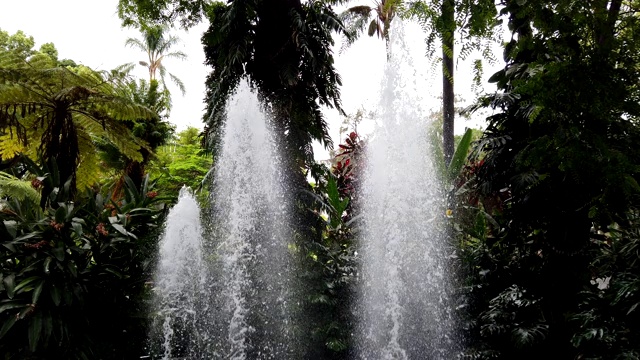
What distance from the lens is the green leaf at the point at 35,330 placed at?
4121mm

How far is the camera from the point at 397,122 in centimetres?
628

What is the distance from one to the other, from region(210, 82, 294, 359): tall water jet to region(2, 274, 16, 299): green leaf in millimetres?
1781

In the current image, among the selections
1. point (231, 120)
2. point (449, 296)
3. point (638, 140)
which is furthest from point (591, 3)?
point (231, 120)

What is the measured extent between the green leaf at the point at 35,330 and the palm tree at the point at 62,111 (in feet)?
5.15

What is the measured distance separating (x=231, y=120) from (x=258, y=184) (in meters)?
0.89

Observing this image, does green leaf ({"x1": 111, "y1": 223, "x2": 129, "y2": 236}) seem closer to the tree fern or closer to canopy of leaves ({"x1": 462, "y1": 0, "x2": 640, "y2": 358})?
the tree fern

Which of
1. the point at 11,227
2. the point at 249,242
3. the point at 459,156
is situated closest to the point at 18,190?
the point at 11,227

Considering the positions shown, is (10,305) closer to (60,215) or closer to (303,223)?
(60,215)

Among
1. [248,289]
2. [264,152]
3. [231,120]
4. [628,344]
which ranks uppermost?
[231,120]

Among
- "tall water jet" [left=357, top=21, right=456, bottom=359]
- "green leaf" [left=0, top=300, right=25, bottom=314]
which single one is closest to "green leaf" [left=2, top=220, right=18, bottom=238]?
"green leaf" [left=0, top=300, right=25, bottom=314]

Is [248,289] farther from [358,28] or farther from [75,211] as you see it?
[358,28]

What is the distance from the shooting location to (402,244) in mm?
5574

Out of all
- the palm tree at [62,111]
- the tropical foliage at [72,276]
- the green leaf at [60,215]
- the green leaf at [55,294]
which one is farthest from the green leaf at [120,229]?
the palm tree at [62,111]

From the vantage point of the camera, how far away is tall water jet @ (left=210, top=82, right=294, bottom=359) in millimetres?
5055
